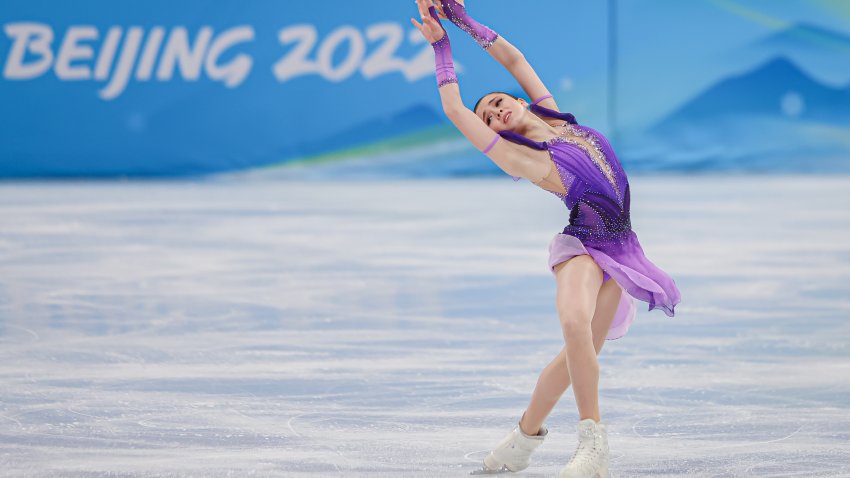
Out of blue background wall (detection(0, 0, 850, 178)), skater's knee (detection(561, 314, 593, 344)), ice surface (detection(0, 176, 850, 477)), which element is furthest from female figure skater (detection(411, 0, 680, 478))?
blue background wall (detection(0, 0, 850, 178))

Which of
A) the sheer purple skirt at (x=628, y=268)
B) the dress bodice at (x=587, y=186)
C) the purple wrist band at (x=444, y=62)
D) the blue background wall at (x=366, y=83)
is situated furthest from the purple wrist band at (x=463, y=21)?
the blue background wall at (x=366, y=83)

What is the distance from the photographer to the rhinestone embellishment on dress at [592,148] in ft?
9.30

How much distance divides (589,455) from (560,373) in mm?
221

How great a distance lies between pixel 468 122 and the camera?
8.96ft

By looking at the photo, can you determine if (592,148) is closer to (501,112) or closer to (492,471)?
(501,112)

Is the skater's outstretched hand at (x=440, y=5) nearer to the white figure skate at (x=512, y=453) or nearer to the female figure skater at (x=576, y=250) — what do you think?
the female figure skater at (x=576, y=250)

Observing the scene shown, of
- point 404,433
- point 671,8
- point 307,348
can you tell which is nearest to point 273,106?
point 671,8

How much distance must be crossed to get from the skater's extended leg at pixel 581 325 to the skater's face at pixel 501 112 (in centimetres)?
35

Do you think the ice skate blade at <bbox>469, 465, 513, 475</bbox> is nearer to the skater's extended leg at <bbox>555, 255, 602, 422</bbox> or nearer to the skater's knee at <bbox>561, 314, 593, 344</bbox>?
the skater's extended leg at <bbox>555, 255, 602, 422</bbox>

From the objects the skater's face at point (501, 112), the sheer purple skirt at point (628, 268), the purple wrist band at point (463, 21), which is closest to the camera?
the sheer purple skirt at point (628, 268)

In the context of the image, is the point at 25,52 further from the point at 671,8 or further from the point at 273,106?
the point at 671,8

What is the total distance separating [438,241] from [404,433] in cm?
415

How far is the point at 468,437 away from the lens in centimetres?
315

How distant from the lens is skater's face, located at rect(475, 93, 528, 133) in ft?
9.45
